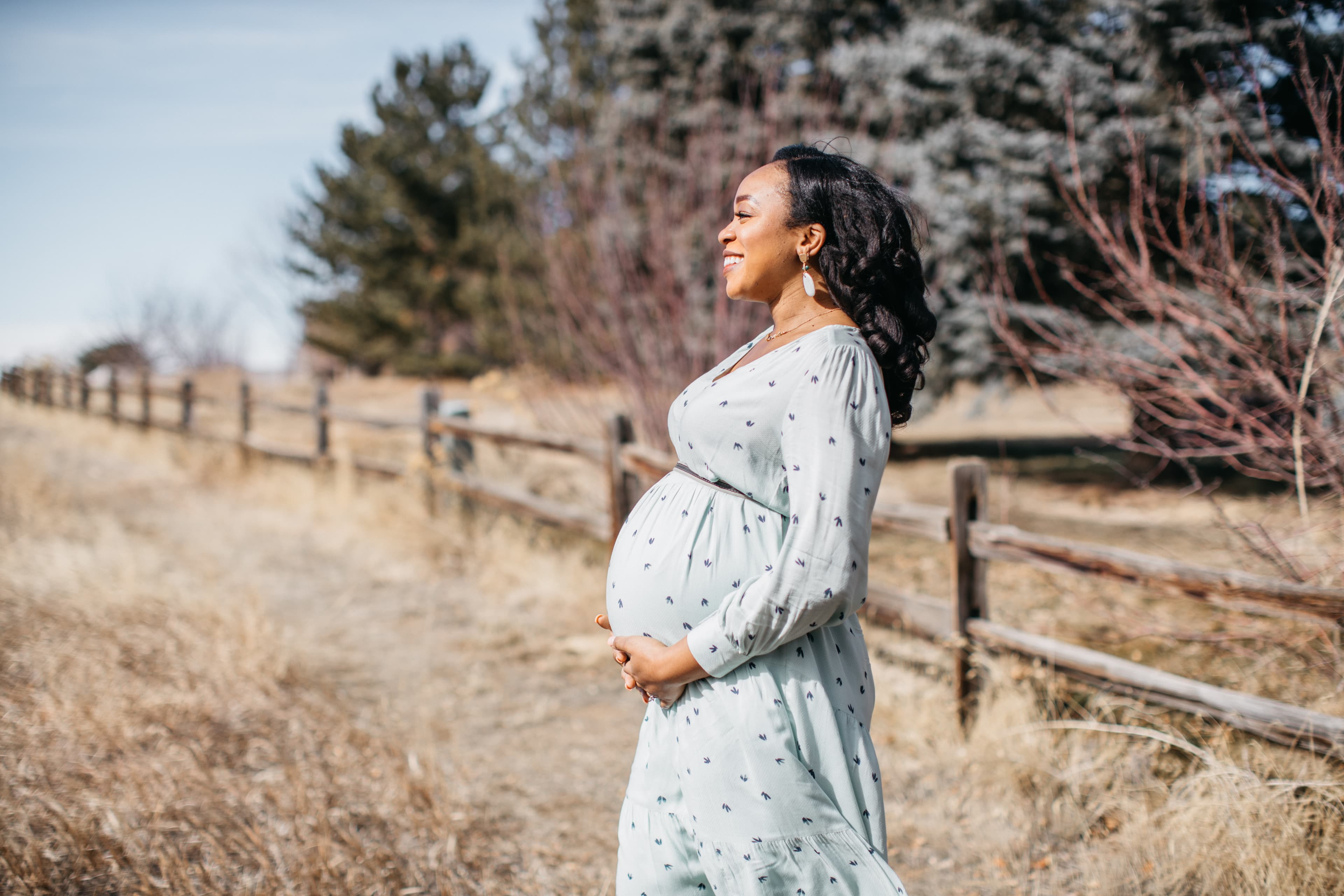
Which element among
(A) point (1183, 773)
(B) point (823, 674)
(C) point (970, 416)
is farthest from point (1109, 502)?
(B) point (823, 674)

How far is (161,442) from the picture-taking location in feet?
38.7

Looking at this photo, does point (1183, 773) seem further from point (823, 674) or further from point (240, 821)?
point (240, 821)

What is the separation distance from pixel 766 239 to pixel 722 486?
16.4 inches

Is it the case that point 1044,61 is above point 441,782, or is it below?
above

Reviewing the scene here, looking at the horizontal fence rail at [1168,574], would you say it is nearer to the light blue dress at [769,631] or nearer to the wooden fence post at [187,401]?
the light blue dress at [769,631]

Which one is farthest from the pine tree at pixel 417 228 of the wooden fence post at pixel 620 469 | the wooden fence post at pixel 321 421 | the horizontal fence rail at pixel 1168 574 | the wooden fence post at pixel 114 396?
the horizontal fence rail at pixel 1168 574

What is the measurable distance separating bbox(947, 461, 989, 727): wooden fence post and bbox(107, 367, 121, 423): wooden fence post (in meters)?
15.2

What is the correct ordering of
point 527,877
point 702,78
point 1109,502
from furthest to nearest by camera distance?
point 702,78, point 1109,502, point 527,877

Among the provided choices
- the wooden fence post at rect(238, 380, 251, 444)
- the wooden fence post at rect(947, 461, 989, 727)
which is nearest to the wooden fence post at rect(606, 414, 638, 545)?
the wooden fence post at rect(947, 461, 989, 727)

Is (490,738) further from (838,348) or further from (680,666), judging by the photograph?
(838,348)

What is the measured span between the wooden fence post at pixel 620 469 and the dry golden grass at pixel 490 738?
0.52m

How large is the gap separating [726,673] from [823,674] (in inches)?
6.4

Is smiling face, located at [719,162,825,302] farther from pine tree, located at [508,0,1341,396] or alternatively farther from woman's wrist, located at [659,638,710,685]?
pine tree, located at [508,0,1341,396]

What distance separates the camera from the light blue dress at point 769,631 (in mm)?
1271
